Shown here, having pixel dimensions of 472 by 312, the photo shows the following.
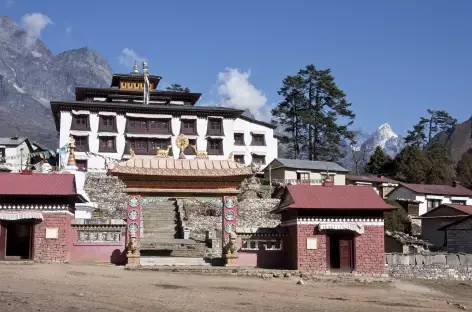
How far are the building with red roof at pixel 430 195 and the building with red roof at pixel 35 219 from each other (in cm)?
3561

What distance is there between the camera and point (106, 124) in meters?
62.2

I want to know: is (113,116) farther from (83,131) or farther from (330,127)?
(330,127)

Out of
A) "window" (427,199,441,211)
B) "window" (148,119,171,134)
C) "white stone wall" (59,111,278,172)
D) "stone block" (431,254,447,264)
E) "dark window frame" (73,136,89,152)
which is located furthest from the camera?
"window" (148,119,171,134)

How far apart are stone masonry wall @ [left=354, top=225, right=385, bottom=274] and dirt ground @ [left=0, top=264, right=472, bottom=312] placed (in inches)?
56.4

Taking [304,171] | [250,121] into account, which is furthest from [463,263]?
[250,121]

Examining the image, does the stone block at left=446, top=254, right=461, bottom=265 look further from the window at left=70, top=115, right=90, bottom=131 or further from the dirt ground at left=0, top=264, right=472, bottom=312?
the window at left=70, top=115, right=90, bottom=131

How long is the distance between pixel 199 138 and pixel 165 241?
99.2 ft

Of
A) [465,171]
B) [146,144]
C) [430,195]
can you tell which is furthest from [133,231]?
[465,171]

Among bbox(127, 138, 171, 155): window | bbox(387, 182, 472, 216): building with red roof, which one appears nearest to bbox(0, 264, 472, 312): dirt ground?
bbox(387, 182, 472, 216): building with red roof

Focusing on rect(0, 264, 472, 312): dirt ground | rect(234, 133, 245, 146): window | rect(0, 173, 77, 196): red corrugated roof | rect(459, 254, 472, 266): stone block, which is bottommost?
rect(0, 264, 472, 312): dirt ground

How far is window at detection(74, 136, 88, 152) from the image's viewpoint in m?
60.9

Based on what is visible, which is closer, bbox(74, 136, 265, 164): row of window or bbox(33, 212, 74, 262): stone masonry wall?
bbox(33, 212, 74, 262): stone masonry wall

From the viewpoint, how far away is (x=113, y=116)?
205 ft

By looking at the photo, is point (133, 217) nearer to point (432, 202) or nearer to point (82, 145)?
point (82, 145)
